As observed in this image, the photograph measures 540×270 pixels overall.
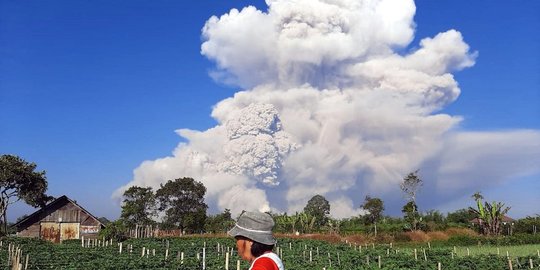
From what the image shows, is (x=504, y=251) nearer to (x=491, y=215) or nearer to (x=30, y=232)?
(x=491, y=215)

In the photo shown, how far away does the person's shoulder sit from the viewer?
2652 mm

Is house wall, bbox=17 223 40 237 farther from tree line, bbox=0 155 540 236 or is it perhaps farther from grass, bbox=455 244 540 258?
grass, bbox=455 244 540 258

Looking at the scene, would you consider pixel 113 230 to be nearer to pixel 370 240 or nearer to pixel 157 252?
pixel 157 252

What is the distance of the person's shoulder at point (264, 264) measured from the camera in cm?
265

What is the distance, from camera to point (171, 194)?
5422 cm

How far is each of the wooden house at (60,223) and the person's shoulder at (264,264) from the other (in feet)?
137

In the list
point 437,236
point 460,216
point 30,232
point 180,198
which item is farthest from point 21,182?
point 460,216

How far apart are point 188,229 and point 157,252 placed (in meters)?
25.4

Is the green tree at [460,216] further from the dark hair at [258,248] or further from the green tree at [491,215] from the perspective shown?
the dark hair at [258,248]

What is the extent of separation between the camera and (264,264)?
8.79 ft

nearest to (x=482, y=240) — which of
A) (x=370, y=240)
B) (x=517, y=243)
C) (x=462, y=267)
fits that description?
(x=517, y=243)

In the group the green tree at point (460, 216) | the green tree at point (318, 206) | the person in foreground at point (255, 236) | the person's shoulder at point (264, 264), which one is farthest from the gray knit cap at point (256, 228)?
the green tree at point (318, 206)

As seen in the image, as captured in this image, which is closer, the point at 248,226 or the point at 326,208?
the point at 248,226

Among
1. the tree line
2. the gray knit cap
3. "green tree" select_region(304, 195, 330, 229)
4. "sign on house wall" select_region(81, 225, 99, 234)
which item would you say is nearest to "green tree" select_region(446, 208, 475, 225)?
the tree line
